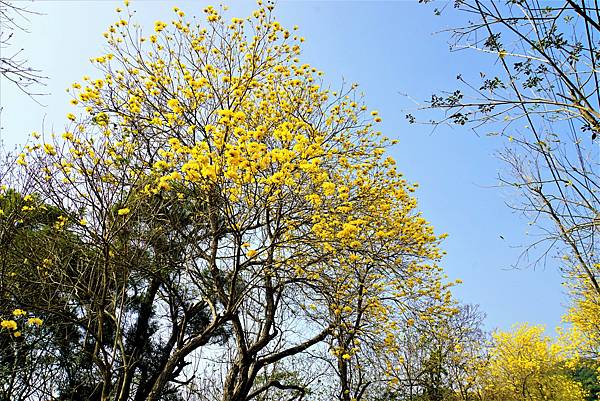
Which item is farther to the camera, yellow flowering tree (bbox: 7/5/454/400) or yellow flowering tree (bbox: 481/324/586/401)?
yellow flowering tree (bbox: 481/324/586/401)

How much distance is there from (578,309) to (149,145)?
35.7 feet

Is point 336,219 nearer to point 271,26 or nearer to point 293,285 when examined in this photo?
point 293,285

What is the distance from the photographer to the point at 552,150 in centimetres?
287

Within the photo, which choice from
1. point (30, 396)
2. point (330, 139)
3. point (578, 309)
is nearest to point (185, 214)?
point (330, 139)

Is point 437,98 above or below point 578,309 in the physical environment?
below

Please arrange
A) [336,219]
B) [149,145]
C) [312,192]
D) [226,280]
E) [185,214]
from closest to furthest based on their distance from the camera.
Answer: [312,192]
[336,219]
[149,145]
[226,280]
[185,214]

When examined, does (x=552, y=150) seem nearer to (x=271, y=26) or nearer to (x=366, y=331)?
Answer: (x=366, y=331)

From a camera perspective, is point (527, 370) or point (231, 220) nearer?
point (231, 220)

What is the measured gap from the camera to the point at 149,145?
16.4 feet

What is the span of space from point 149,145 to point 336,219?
251 centimetres

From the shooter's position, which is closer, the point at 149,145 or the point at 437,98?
the point at 437,98

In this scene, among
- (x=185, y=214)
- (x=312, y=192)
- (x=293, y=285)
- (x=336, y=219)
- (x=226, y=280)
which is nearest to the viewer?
(x=312, y=192)

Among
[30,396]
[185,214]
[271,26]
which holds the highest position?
[271,26]

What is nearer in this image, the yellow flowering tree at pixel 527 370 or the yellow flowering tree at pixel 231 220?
the yellow flowering tree at pixel 231 220
